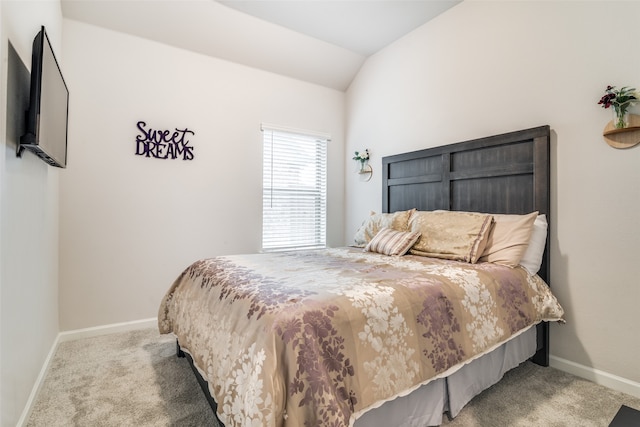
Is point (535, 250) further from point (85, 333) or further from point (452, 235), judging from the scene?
point (85, 333)

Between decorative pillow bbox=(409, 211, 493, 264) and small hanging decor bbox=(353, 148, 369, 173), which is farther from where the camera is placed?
small hanging decor bbox=(353, 148, 369, 173)

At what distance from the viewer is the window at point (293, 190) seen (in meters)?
3.58

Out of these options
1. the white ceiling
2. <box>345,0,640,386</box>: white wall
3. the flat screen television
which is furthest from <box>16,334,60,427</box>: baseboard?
<box>345,0,640,386</box>: white wall

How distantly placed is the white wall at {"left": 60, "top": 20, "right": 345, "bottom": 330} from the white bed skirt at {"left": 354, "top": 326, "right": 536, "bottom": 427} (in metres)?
2.43

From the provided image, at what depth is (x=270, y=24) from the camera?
122 inches

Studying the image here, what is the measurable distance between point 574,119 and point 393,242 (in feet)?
4.85

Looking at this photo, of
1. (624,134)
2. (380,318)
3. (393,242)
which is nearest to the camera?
(380,318)

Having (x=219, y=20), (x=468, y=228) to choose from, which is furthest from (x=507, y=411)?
(x=219, y=20)

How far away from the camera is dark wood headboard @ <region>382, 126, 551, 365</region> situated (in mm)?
2176

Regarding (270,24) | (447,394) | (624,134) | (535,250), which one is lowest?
(447,394)

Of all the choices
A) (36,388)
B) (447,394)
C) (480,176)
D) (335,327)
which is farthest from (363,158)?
(36,388)

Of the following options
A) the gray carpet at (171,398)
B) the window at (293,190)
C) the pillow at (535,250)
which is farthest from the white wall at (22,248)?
the pillow at (535,250)

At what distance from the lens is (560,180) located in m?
2.13

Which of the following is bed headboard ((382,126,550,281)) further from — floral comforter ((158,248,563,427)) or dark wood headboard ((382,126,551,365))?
floral comforter ((158,248,563,427))
